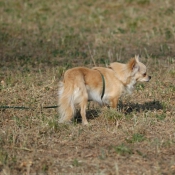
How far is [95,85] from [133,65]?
2.52 feet

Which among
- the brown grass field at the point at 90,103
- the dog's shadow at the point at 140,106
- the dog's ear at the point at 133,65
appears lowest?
the dog's shadow at the point at 140,106

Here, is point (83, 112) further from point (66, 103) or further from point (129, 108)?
point (129, 108)

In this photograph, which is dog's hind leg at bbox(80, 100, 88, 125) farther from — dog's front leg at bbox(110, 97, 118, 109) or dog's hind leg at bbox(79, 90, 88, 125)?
dog's front leg at bbox(110, 97, 118, 109)

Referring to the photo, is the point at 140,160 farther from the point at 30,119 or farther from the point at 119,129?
the point at 30,119

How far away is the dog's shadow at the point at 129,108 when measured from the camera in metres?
7.39

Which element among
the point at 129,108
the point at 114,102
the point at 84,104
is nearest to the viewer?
the point at 84,104

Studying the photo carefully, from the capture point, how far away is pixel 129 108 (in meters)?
7.82

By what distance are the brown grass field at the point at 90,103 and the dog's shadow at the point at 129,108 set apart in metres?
0.02

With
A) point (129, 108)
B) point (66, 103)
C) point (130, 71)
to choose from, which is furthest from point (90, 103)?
point (66, 103)

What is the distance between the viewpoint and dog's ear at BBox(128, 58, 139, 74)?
7.30 m

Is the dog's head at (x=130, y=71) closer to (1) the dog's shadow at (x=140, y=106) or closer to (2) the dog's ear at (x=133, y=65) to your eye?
(2) the dog's ear at (x=133, y=65)

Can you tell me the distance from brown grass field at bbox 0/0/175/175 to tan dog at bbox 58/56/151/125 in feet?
0.80

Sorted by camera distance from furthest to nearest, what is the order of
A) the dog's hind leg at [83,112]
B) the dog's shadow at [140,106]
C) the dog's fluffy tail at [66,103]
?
the dog's shadow at [140,106], the dog's hind leg at [83,112], the dog's fluffy tail at [66,103]

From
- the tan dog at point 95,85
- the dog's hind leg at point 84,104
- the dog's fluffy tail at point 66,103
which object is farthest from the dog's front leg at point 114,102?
the dog's fluffy tail at point 66,103
